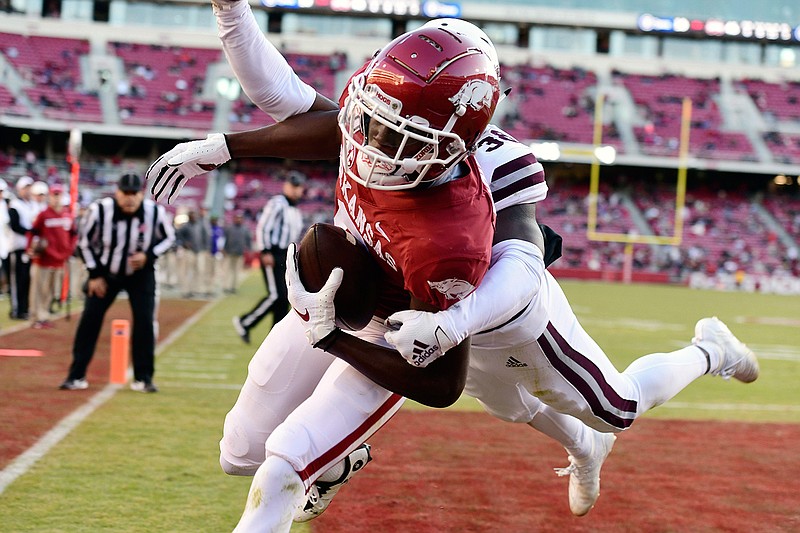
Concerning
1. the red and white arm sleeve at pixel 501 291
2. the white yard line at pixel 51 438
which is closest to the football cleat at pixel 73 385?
the white yard line at pixel 51 438

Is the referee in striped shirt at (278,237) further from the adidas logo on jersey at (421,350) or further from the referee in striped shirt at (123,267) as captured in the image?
the adidas logo on jersey at (421,350)

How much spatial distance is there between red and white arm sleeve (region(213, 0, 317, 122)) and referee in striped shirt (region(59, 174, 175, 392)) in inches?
156

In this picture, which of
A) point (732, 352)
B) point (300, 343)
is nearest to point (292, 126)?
point (300, 343)

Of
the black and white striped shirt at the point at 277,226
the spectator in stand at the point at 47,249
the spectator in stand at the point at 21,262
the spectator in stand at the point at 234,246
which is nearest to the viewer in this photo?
the black and white striped shirt at the point at 277,226

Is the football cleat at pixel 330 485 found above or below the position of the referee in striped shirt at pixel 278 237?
above

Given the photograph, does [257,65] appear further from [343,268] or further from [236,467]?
[236,467]

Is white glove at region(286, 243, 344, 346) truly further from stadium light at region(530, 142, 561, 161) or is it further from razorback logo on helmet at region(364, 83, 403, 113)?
stadium light at region(530, 142, 561, 161)

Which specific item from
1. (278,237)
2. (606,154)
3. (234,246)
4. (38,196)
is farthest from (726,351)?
(606,154)

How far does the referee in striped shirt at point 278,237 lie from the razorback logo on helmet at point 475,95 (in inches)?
259

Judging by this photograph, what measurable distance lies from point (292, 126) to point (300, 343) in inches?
28.4

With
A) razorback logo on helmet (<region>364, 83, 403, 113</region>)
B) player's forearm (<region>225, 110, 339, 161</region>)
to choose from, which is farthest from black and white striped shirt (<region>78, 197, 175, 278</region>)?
razorback logo on helmet (<region>364, 83, 403, 113</region>)

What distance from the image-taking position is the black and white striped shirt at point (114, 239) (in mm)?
6992

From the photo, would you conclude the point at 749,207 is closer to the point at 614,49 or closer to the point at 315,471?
the point at 614,49

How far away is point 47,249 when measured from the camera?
36.5 ft
